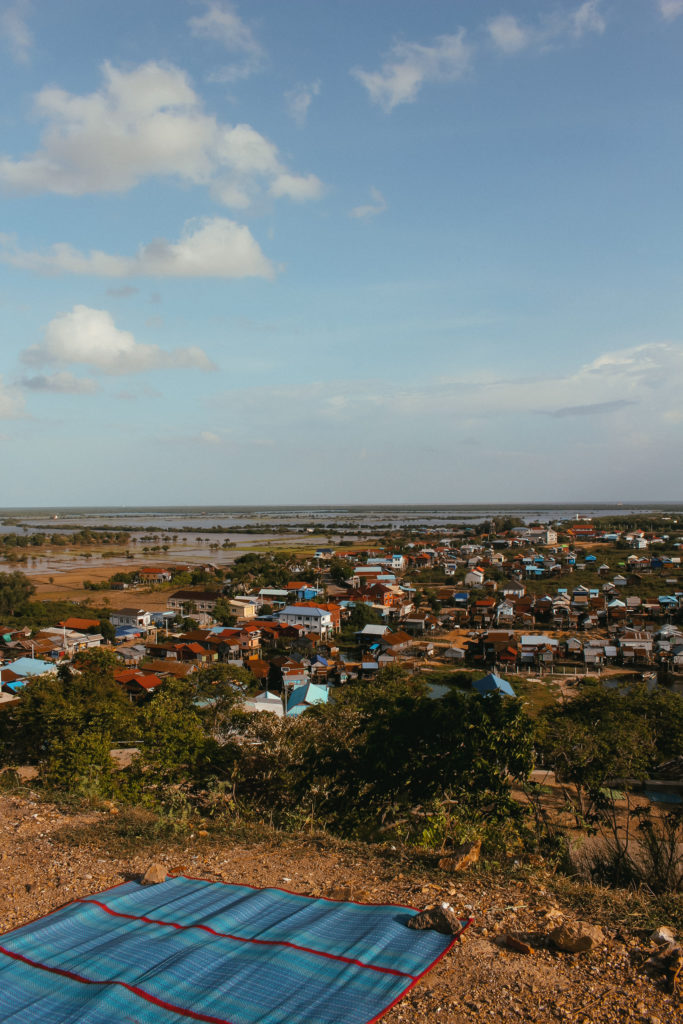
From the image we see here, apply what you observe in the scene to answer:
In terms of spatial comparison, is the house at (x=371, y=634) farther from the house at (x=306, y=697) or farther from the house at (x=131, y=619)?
the house at (x=131, y=619)

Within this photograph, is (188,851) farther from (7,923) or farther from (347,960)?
(347,960)

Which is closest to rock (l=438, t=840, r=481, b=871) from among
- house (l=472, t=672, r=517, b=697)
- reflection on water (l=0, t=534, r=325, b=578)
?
house (l=472, t=672, r=517, b=697)

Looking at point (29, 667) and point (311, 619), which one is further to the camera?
point (311, 619)

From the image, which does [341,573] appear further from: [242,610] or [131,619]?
[131,619]

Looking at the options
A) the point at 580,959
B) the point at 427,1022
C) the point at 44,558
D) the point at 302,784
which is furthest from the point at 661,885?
the point at 44,558

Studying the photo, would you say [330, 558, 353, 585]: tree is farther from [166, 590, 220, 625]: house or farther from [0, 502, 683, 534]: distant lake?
[0, 502, 683, 534]: distant lake

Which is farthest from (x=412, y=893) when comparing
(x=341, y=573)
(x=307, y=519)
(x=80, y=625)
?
(x=307, y=519)

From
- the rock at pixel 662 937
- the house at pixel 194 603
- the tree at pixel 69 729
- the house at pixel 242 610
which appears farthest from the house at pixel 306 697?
the house at pixel 194 603
